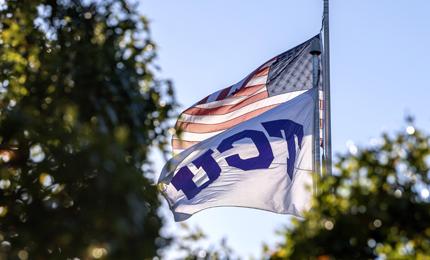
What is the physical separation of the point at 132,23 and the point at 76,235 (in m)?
5.03

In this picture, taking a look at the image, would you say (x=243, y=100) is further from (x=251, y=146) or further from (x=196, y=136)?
(x=196, y=136)

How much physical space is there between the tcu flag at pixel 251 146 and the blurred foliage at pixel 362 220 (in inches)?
307

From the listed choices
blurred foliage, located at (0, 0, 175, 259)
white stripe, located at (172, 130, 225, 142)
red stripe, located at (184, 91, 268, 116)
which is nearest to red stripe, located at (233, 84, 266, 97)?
red stripe, located at (184, 91, 268, 116)

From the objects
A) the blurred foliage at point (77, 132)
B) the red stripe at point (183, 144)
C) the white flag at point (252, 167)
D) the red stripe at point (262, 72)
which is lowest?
the white flag at point (252, 167)

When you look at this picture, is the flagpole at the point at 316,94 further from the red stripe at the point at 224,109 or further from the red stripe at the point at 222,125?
the red stripe at the point at 224,109

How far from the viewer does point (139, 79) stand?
13438 mm

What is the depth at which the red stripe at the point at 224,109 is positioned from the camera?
19219 millimetres

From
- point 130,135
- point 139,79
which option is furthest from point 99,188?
point 139,79

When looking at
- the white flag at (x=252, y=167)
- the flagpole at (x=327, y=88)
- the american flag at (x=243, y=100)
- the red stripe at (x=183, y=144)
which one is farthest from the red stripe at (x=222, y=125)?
the flagpole at (x=327, y=88)

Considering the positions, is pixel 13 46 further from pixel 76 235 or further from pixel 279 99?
pixel 279 99

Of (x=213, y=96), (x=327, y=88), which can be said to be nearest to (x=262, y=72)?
(x=213, y=96)

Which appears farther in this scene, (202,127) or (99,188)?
(202,127)

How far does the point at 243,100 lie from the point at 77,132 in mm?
Result: 10178

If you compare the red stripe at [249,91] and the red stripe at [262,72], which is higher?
the red stripe at [262,72]
